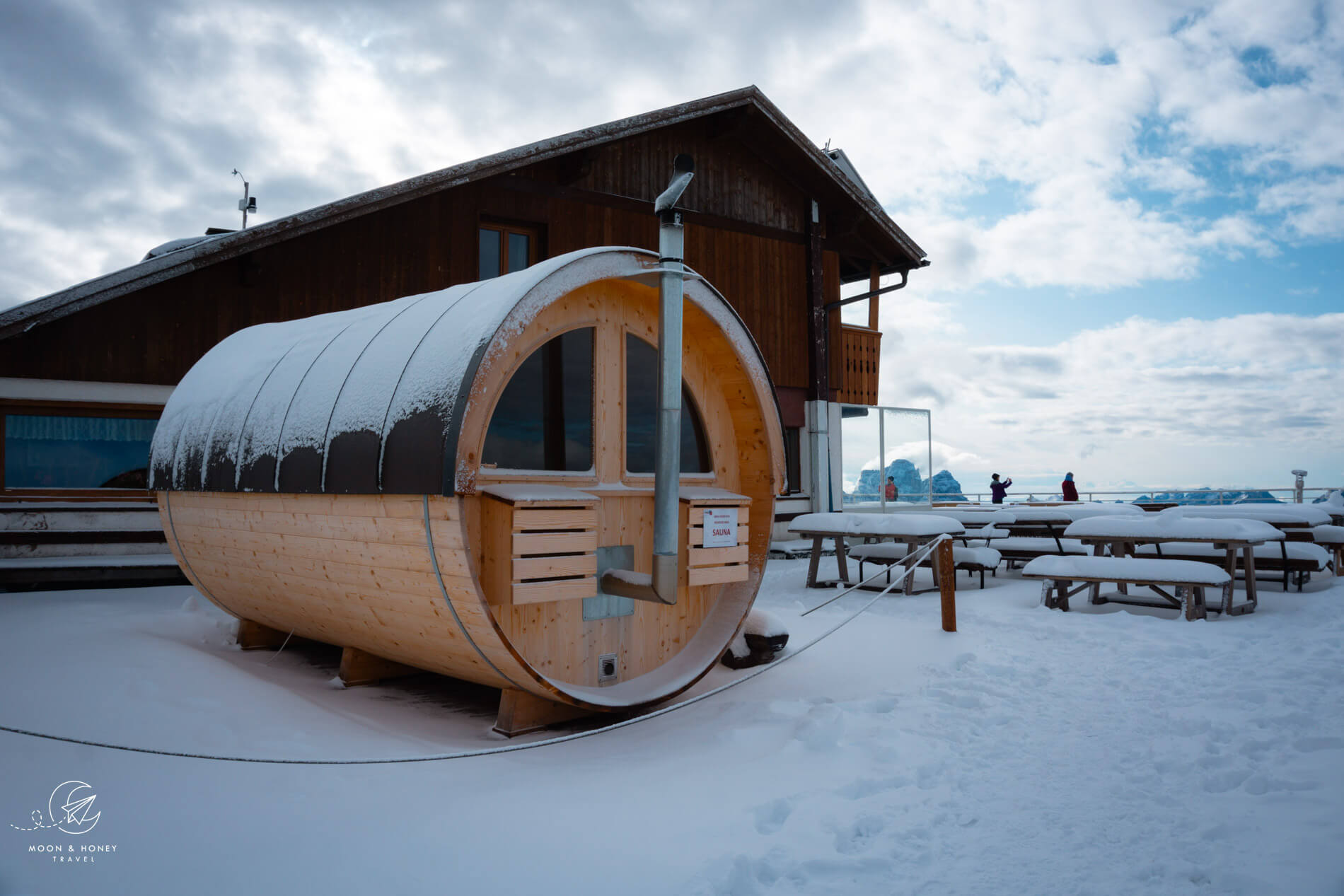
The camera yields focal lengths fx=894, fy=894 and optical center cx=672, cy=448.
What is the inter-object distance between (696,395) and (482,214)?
7.33m

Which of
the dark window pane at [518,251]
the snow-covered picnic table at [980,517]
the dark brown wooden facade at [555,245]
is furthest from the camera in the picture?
the dark window pane at [518,251]

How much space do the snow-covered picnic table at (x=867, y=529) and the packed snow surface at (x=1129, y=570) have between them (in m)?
1.13

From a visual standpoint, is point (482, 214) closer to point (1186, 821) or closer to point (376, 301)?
point (376, 301)

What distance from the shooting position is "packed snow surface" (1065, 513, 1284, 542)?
8.80 meters

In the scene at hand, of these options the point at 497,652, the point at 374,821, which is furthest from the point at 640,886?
the point at 497,652

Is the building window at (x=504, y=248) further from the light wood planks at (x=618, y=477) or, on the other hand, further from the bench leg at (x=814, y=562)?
the light wood planks at (x=618, y=477)

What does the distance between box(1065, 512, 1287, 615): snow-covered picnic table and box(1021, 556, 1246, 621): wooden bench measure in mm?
257

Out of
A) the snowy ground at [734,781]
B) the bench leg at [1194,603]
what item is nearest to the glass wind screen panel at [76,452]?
the snowy ground at [734,781]

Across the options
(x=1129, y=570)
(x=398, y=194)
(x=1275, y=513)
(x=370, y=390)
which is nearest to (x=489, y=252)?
(x=398, y=194)

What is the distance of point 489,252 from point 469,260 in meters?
0.54

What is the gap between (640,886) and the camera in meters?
3.12

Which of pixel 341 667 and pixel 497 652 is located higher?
pixel 497 652

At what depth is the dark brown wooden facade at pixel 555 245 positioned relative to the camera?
985 centimetres

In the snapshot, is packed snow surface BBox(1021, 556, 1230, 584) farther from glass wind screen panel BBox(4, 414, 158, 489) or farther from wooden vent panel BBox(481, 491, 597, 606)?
glass wind screen panel BBox(4, 414, 158, 489)
